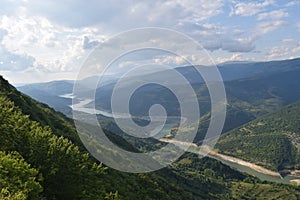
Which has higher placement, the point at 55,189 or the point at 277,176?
the point at 55,189

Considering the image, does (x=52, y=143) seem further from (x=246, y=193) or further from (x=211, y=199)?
(x=246, y=193)

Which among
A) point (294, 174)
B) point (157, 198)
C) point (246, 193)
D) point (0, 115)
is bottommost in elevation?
point (294, 174)

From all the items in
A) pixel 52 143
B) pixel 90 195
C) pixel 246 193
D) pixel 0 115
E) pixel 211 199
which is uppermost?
pixel 0 115

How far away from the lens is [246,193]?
124m

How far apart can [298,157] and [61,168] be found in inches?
7346

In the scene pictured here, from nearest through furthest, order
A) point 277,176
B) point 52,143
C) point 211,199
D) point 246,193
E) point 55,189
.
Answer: point 55,189 < point 52,143 < point 211,199 < point 246,193 < point 277,176

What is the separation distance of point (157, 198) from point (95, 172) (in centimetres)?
2728

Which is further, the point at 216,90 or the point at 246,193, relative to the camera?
the point at 246,193

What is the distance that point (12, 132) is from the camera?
25250 millimetres

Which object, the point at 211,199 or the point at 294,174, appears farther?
the point at 294,174

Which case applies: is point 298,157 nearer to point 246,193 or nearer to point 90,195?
point 246,193

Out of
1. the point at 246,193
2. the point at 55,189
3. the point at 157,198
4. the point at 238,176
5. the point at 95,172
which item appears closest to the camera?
the point at 55,189

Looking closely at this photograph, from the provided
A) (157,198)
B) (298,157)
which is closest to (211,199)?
(157,198)

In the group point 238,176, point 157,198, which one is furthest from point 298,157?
point 157,198
